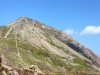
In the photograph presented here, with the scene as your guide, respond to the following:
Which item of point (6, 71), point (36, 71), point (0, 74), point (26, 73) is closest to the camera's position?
point (0, 74)

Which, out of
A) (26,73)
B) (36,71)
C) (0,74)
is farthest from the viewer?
(36,71)

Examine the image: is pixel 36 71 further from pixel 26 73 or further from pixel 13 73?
pixel 13 73

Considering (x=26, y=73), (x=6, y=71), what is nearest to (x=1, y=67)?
(x=6, y=71)

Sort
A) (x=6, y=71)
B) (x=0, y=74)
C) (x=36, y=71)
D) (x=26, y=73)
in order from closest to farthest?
(x=0, y=74) < (x=6, y=71) < (x=26, y=73) < (x=36, y=71)

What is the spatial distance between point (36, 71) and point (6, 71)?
10.6 metres

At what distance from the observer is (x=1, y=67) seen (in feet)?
135

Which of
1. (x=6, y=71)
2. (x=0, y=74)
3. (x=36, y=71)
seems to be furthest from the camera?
(x=36, y=71)

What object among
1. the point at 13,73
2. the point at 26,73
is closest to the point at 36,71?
the point at 26,73

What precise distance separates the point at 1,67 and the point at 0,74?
3.78m

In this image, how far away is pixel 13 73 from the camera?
39812 millimetres

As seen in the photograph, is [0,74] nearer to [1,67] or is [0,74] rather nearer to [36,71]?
[1,67]

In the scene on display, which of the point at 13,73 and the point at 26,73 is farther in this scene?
the point at 26,73

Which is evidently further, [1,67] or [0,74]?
[1,67]

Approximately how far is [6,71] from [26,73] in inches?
219
